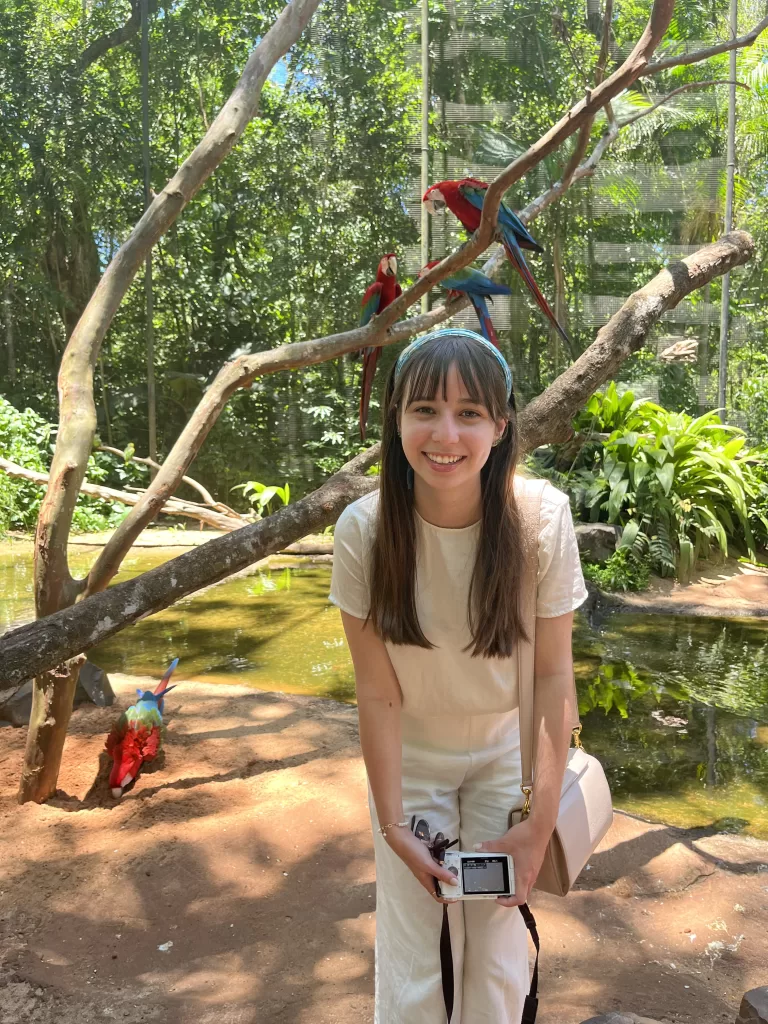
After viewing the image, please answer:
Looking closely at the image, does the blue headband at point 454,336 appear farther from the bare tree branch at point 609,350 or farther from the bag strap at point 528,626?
the bare tree branch at point 609,350

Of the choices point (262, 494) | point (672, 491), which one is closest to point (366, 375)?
point (672, 491)

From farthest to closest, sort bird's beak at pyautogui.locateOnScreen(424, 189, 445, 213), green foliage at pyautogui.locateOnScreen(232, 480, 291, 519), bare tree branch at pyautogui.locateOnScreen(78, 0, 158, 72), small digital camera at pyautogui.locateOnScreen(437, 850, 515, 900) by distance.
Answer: bare tree branch at pyautogui.locateOnScreen(78, 0, 158, 72)
green foliage at pyautogui.locateOnScreen(232, 480, 291, 519)
bird's beak at pyautogui.locateOnScreen(424, 189, 445, 213)
small digital camera at pyautogui.locateOnScreen(437, 850, 515, 900)

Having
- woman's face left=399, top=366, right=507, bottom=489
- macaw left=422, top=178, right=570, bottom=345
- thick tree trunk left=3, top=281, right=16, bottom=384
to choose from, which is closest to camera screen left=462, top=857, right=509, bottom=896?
woman's face left=399, top=366, right=507, bottom=489

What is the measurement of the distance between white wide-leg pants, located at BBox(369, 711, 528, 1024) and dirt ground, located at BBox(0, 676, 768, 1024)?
0.41 m

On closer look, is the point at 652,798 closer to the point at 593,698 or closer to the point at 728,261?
the point at 593,698

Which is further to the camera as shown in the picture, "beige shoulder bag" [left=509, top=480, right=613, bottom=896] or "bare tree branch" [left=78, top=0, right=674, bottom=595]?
"bare tree branch" [left=78, top=0, right=674, bottom=595]

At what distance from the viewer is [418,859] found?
3.00 feet

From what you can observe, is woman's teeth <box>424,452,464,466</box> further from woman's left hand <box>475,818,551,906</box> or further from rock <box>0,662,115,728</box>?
rock <box>0,662,115,728</box>

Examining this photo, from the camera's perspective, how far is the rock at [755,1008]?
3.55 feet

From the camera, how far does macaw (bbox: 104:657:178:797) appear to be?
2201 millimetres

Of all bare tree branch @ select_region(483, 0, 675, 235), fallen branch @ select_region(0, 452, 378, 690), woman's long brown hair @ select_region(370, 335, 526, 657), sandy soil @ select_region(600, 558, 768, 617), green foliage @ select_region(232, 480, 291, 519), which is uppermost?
bare tree branch @ select_region(483, 0, 675, 235)

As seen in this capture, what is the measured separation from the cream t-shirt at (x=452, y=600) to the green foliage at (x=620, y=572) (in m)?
3.72

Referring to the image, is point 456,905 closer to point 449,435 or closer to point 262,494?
point 449,435

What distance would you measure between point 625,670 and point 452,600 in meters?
2.60
